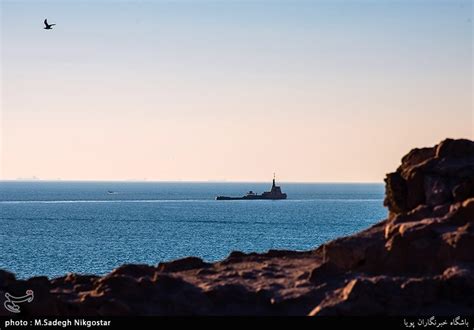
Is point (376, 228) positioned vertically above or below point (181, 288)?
above

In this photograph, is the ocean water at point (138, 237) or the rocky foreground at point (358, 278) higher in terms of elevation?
the rocky foreground at point (358, 278)

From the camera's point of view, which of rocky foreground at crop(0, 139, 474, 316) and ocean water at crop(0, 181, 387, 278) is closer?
rocky foreground at crop(0, 139, 474, 316)

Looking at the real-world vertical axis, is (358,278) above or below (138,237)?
above

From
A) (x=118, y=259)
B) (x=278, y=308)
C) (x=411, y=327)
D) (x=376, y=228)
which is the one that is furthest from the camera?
(x=118, y=259)

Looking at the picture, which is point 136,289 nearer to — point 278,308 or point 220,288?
point 220,288

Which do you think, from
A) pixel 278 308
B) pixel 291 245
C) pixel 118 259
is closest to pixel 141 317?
pixel 278 308

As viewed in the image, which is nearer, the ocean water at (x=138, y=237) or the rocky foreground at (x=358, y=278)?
the rocky foreground at (x=358, y=278)

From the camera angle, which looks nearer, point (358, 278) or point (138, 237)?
point (358, 278)

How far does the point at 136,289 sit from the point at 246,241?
3293 inches

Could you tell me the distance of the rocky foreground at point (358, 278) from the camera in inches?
1102

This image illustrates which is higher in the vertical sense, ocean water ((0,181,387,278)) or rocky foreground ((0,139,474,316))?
rocky foreground ((0,139,474,316))

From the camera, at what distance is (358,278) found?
29.2 meters

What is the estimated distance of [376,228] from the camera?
109 ft

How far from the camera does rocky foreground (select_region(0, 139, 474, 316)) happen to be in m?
28.0
